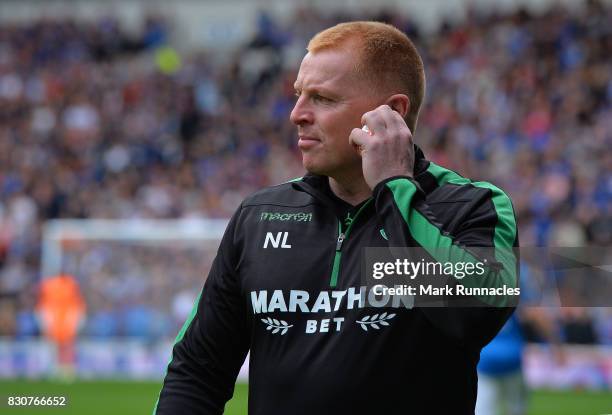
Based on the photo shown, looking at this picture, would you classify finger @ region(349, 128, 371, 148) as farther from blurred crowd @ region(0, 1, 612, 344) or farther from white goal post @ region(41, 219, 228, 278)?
white goal post @ region(41, 219, 228, 278)

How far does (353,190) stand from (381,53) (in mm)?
400

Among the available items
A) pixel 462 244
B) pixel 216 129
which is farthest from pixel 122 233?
pixel 462 244

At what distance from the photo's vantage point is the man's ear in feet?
9.62

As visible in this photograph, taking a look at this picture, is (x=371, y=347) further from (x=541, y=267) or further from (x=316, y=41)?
(x=541, y=267)

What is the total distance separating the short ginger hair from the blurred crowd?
37.9 ft

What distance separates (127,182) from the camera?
66.1 feet

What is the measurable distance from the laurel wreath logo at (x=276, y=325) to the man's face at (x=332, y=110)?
446 millimetres

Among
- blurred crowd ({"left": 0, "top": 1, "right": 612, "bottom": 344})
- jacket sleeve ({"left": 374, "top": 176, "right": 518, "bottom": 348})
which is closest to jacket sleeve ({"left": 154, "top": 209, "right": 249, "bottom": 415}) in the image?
jacket sleeve ({"left": 374, "top": 176, "right": 518, "bottom": 348})

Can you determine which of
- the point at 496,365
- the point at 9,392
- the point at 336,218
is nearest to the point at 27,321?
the point at 9,392

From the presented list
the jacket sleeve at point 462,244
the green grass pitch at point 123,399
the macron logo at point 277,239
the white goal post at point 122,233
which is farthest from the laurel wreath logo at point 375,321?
the white goal post at point 122,233

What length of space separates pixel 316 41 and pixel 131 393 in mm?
12361

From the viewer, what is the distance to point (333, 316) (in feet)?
9.14

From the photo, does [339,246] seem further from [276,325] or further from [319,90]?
[319,90]

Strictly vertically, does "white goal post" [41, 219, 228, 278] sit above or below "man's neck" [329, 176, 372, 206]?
above
